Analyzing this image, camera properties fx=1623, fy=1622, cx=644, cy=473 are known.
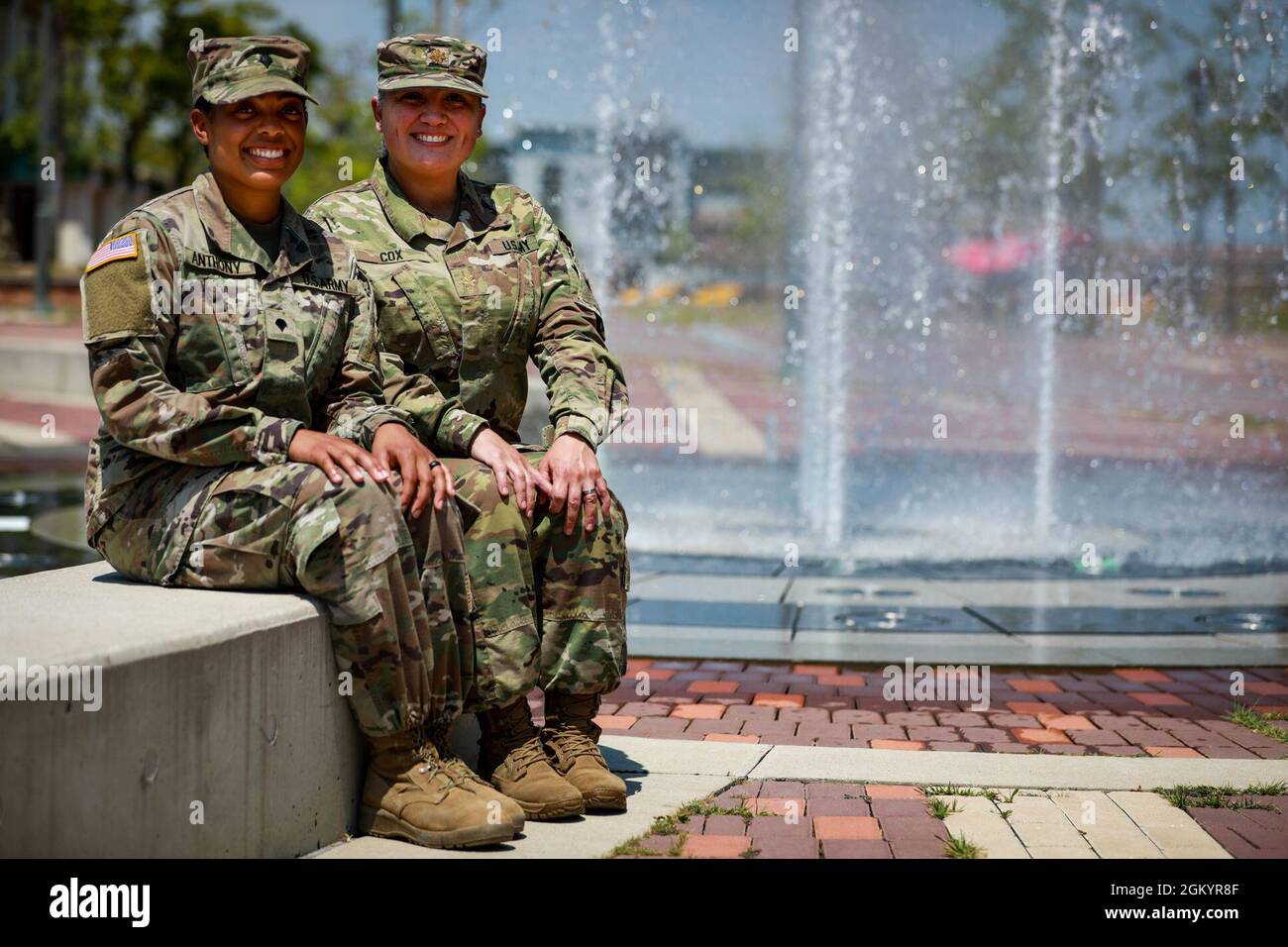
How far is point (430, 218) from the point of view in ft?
14.0

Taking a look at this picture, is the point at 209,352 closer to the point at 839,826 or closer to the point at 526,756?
the point at 526,756

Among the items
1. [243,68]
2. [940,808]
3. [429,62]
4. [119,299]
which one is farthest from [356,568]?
[940,808]

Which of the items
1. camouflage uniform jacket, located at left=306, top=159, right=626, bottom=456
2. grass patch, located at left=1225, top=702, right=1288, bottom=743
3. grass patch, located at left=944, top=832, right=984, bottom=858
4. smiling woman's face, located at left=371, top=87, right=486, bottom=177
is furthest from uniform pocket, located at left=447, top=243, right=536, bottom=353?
grass patch, located at left=1225, top=702, right=1288, bottom=743

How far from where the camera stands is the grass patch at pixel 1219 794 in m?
4.03

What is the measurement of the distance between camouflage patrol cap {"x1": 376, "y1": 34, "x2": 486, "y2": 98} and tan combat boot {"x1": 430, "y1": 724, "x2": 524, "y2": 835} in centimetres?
159

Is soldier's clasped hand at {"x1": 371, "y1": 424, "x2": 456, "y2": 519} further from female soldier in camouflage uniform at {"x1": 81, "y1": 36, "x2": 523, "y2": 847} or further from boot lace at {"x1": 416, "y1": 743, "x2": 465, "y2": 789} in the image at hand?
boot lace at {"x1": 416, "y1": 743, "x2": 465, "y2": 789}

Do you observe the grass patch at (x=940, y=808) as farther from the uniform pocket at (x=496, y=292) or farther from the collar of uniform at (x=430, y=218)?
the collar of uniform at (x=430, y=218)

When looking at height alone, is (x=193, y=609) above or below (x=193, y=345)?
below

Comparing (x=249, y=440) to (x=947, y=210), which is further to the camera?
(x=947, y=210)

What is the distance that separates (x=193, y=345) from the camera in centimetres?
362

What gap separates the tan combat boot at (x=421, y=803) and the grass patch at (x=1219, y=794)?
172 centimetres
